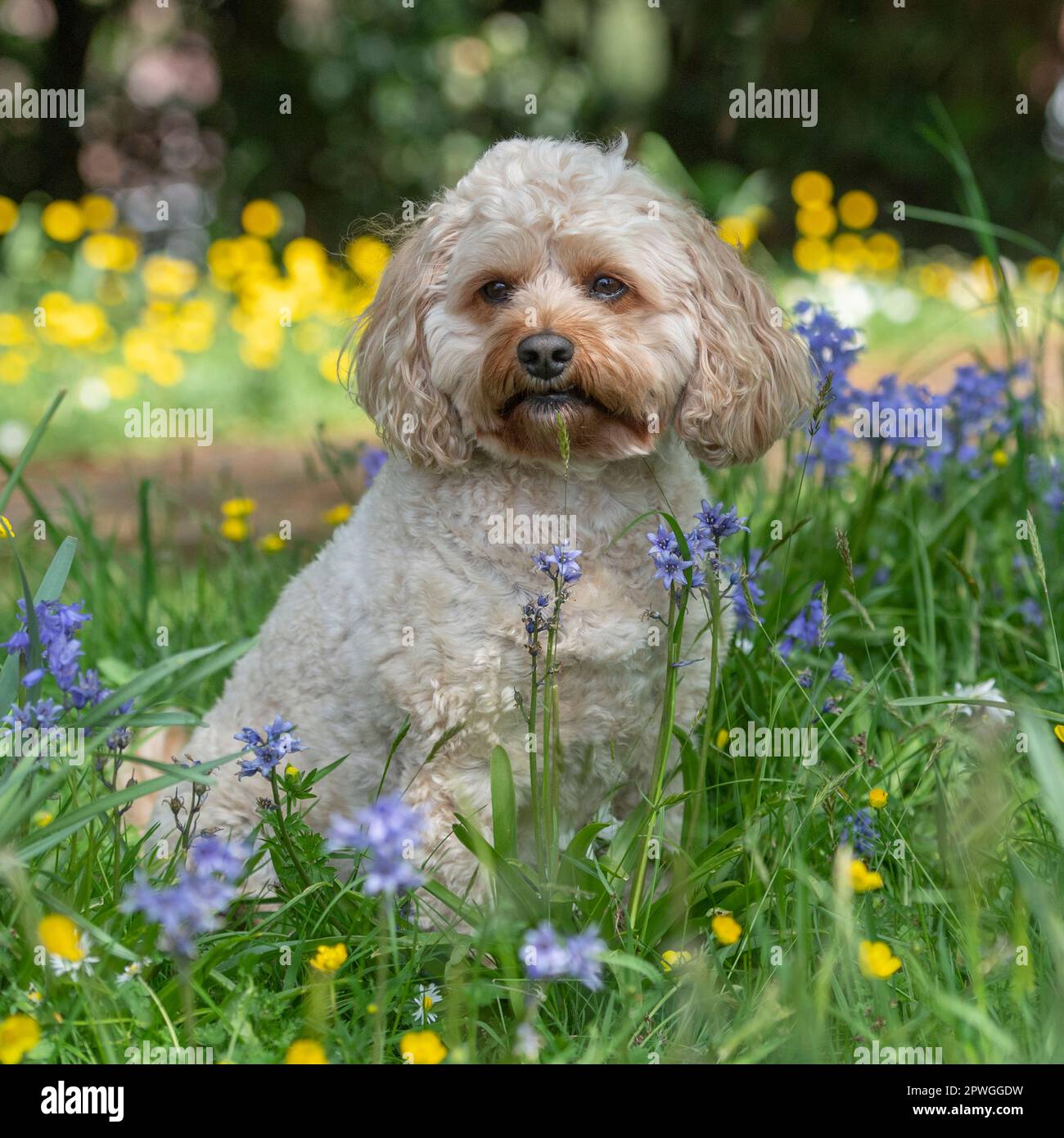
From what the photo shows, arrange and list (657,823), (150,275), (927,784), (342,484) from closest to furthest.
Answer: (657,823), (927,784), (342,484), (150,275)

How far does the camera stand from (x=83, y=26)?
8000mm

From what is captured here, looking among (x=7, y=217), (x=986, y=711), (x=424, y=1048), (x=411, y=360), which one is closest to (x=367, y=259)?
(x=7, y=217)

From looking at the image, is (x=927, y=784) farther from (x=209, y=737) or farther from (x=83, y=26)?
(x=83, y=26)

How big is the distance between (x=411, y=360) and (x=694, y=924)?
1.32 m

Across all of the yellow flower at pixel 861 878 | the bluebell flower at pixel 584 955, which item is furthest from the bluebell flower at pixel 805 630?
the bluebell flower at pixel 584 955

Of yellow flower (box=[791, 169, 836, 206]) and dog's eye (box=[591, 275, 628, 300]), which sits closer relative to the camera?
dog's eye (box=[591, 275, 628, 300])

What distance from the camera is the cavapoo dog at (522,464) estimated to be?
2.57 m

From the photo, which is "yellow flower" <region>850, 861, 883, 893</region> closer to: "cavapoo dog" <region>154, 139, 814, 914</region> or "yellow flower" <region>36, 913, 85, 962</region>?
"cavapoo dog" <region>154, 139, 814, 914</region>

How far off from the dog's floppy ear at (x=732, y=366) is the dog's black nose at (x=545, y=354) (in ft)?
1.06

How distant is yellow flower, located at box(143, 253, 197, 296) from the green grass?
384 cm

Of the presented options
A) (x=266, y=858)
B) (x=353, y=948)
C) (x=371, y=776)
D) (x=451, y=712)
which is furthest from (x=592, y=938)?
(x=266, y=858)

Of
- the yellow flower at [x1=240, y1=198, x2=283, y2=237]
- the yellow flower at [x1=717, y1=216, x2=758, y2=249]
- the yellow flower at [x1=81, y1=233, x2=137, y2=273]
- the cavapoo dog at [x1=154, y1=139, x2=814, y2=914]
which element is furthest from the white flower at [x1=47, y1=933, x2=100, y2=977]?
the yellow flower at [x1=240, y1=198, x2=283, y2=237]

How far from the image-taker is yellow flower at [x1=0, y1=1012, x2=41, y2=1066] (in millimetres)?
1792
